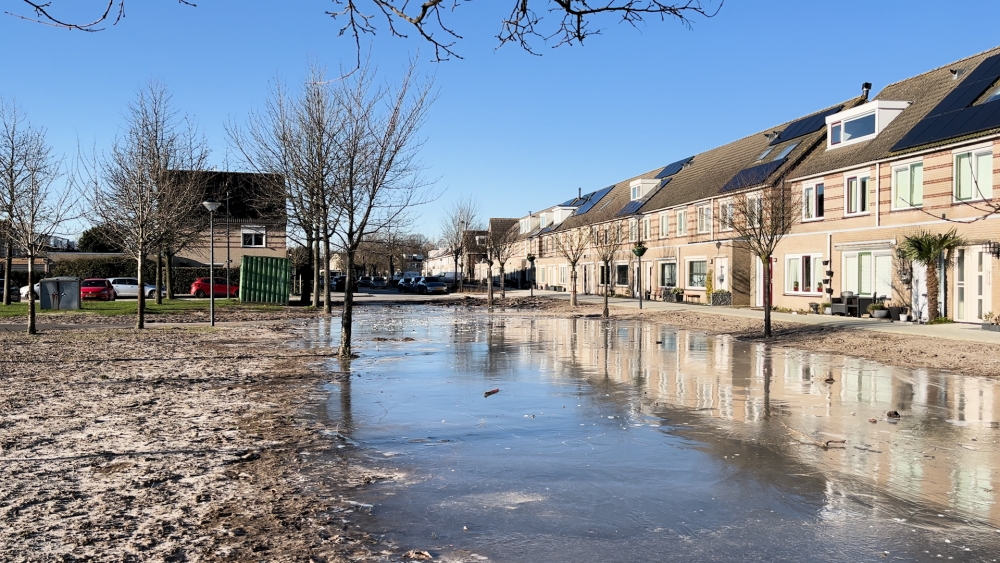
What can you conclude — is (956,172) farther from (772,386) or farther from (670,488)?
(670,488)

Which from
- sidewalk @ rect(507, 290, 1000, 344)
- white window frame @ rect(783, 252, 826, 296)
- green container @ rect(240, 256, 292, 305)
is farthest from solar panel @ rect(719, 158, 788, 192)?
green container @ rect(240, 256, 292, 305)

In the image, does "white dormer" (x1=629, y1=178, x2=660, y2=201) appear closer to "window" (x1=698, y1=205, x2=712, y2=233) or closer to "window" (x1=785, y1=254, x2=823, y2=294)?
"window" (x1=698, y1=205, x2=712, y2=233)

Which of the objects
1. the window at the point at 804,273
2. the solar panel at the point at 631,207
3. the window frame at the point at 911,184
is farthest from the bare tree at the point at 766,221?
the solar panel at the point at 631,207

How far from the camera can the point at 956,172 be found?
22875mm

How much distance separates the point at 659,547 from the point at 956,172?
22.6 m

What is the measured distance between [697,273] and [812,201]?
10424 millimetres

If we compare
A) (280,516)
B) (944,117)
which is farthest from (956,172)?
(280,516)

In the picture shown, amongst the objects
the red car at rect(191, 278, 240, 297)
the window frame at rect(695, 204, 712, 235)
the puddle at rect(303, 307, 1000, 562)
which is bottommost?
the puddle at rect(303, 307, 1000, 562)

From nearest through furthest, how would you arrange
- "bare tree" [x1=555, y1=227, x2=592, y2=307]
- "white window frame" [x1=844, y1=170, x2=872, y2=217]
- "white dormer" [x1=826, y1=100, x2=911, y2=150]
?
"white window frame" [x1=844, y1=170, x2=872, y2=217]
"white dormer" [x1=826, y1=100, x2=911, y2=150]
"bare tree" [x1=555, y1=227, x2=592, y2=307]

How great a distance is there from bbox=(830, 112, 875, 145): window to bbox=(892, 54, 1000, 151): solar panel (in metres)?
3.34

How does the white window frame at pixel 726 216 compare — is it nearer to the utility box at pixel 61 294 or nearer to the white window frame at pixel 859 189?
the white window frame at pixel 859 189

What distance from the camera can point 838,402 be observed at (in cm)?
1034

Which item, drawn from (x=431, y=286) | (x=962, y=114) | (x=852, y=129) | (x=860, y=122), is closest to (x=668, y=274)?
(x=852, y=129)

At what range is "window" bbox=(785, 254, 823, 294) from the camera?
97.2 ft
